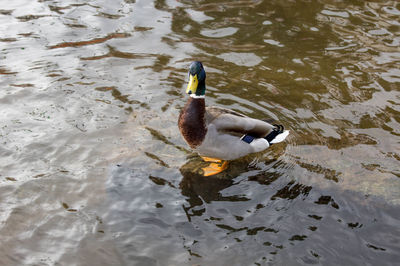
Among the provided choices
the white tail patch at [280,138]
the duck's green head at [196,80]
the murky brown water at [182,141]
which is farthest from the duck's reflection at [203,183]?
the duck's green head at [196,80]

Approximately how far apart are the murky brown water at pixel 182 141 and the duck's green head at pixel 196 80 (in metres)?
0.75

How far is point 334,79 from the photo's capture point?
5.98 meters

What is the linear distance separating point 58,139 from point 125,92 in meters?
1.19

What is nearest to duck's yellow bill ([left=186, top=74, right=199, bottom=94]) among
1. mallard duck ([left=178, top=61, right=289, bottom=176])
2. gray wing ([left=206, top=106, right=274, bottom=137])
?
mallard duck ([left=178, top=61, right=289, bottom=176])

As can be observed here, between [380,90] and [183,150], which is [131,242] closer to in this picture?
[183,150]

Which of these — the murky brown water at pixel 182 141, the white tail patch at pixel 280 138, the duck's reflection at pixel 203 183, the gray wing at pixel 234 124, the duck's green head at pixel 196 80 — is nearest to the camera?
the murky brown water at pixel 182 141

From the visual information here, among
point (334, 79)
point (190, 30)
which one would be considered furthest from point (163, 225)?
point (190, 30)

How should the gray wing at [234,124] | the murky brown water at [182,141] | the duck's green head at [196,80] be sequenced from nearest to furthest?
the murky brown water at [182,141] → the duck's green head at [196,80] → the gray wing at [234,124]

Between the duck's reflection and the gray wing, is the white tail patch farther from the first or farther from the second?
the duck's reflection

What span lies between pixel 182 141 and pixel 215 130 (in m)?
0.65

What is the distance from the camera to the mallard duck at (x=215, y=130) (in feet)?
13.9

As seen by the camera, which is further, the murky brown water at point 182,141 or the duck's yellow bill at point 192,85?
the duck's yellow bill at point 192,85

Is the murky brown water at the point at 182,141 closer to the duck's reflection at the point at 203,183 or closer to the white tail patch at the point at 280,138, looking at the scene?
the duck's reflection at the point at 203,183

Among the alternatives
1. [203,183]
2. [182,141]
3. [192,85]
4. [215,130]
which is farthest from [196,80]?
[203,183]
